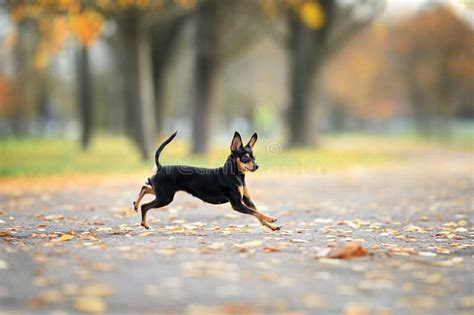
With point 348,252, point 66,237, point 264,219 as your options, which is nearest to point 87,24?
point 66,237

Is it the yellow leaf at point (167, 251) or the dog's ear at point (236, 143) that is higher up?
the dog's ear at point (236, 143)

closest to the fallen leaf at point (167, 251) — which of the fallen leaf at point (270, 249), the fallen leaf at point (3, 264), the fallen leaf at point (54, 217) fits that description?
the fallen leaf at point (270, 249)

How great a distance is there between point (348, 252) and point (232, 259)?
1.18 meters

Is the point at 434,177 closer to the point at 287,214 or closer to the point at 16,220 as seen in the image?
the point at 287,214

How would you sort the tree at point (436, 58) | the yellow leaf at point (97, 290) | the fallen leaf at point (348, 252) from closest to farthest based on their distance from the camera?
the yellow leaf at point (97, 290) → the fallen leaf at point (348, 252) → the tree at point (436, 58)

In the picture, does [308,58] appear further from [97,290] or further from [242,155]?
[97,290]

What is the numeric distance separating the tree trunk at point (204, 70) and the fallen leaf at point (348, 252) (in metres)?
18.3

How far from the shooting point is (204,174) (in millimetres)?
8219

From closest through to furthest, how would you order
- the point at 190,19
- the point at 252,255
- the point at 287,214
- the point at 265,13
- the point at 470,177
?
1. the point at 252,255
2. the point at 287,214
3. the point at 470,177
4. the point at 265,13
5. the point at 190,19

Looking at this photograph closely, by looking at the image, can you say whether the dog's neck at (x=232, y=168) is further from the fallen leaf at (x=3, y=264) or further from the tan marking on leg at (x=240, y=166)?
the fallen leaf at (x=3, y=264)

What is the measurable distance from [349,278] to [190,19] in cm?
2558

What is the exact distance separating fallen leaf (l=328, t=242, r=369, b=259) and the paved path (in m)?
0.10

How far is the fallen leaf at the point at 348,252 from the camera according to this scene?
677 centimetres

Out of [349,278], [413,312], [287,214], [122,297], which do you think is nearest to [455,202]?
[287,214]
